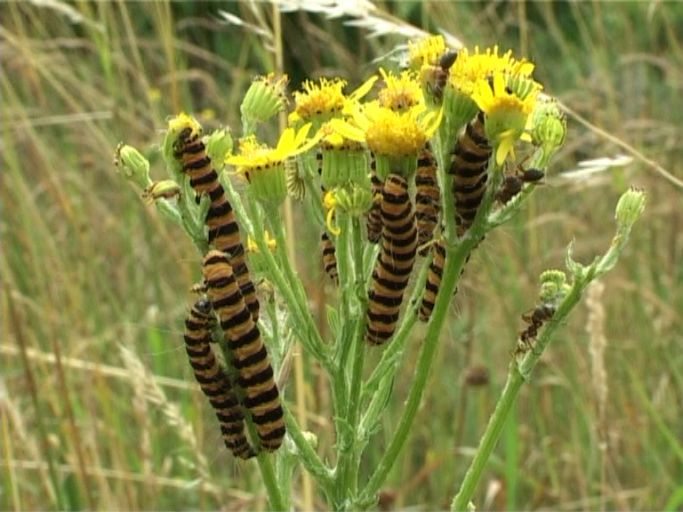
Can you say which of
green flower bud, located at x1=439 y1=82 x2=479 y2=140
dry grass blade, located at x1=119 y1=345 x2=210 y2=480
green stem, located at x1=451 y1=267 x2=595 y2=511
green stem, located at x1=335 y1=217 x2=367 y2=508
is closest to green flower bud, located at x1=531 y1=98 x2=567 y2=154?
green flower bud, located at x1=439 y1=82 x2=479 y2=140

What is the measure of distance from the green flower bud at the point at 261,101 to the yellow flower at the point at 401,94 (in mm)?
223

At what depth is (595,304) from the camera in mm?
3029

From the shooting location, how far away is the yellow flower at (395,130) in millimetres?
1746

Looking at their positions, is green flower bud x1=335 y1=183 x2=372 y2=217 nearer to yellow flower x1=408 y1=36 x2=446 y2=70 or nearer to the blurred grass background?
yellow flower x1=408 y1=36 x2=446 y2=70

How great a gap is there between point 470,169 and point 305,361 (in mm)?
2375

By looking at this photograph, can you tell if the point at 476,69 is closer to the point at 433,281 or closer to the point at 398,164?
the point at 398,164

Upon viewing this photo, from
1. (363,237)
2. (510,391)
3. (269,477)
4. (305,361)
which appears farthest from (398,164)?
(305,361)

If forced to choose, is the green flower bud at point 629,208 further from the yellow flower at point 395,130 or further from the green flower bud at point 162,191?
the green flower bud at point 162,191

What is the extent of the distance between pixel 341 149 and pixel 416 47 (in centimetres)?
33

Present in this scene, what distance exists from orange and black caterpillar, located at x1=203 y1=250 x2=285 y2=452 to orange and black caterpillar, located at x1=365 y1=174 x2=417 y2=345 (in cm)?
18

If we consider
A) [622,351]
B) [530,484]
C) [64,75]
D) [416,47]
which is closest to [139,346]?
[64,75]

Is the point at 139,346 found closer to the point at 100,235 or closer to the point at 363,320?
the point at 100,235

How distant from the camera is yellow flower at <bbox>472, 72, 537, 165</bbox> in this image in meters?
1.69

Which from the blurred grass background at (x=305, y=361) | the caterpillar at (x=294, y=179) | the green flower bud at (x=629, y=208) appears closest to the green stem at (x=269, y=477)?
the caterpillar at (x=294, y=179)
